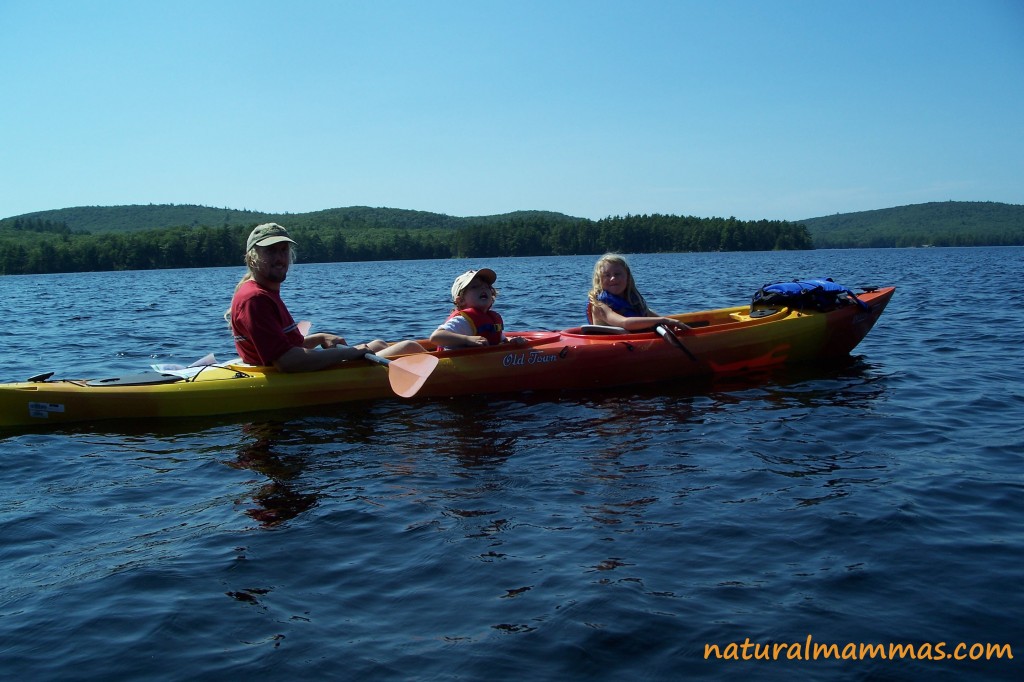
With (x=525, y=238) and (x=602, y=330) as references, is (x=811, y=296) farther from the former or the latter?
(x=525, y=238)

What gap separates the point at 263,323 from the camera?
733 cm

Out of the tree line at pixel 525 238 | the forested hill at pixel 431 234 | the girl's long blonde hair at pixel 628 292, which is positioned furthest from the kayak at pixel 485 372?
the tree line at pixel 525 238

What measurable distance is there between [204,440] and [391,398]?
1923 millimetres

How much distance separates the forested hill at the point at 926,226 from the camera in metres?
122

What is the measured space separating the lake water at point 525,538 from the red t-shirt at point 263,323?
698 mm

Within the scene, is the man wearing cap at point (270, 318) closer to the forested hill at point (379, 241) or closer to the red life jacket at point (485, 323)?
the red life jacket at point (485, 323)

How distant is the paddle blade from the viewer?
7.39 meters

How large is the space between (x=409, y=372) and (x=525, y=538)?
329 centimetres

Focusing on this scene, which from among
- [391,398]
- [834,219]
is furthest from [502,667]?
[834,219]

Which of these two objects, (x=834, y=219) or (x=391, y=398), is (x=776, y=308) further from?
(x=834, y=219)

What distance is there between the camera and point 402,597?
12.8 ft

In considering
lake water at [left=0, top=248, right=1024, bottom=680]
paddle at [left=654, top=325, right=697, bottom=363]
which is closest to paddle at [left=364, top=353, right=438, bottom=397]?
lake water at [left=0, top=248, right=1024, bottom=680]

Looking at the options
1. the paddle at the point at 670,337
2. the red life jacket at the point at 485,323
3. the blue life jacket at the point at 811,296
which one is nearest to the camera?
the red life jacket at the point at 485,323

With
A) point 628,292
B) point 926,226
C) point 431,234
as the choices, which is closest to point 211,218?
point 431,234
